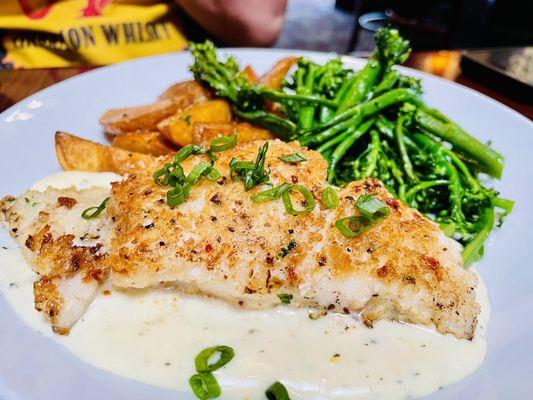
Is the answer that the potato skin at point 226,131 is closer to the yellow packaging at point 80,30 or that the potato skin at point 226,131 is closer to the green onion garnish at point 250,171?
the green onion garnish at point 250,171

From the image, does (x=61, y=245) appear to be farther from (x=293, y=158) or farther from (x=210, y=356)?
(x=293, y=158)

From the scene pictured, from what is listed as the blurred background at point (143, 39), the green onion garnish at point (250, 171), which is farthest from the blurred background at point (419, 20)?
the green onion garnish at point (250, 171)

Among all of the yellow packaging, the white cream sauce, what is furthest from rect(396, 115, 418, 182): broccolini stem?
the yellow packaging

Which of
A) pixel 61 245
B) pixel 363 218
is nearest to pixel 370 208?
pixel 363 218

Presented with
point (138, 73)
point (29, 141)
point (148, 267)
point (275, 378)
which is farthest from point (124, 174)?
point (275, 378)

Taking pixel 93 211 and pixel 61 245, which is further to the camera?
pixel 93 211

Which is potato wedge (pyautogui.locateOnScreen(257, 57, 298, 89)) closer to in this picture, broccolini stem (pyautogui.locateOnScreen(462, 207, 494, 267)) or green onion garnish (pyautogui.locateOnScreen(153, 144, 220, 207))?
green onion garnish (pyautogui.locateOnScreen(153, 144, 220, 207))
